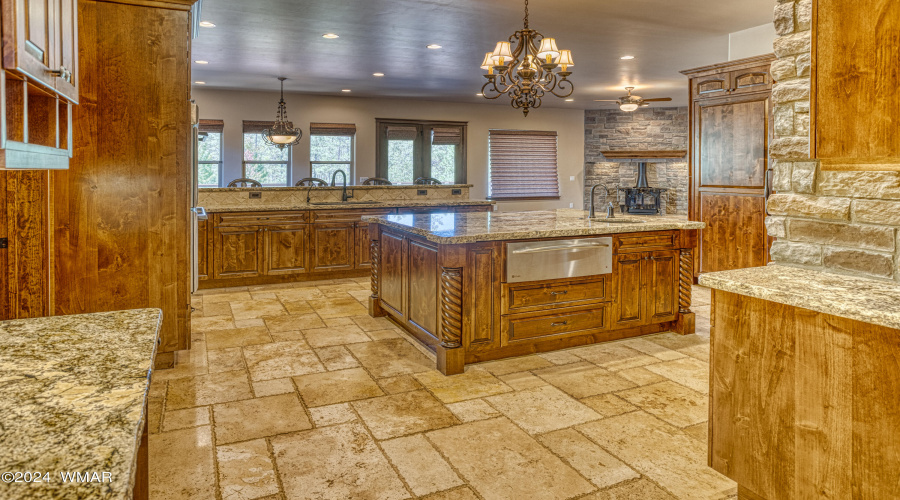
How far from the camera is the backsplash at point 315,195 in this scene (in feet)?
20.5

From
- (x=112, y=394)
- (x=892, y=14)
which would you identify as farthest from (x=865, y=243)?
(x=112, y=394)

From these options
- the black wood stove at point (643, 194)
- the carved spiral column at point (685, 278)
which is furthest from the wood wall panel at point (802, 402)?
the black wood stove at point (643, 194)

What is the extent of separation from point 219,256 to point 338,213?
131 centimetres

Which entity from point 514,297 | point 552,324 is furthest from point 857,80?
point 552,324

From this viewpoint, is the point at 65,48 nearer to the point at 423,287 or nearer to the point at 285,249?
the point at 423,287


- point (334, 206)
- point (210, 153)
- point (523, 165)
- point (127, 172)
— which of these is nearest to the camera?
point (127, 172)

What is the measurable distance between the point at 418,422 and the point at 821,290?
1740mm

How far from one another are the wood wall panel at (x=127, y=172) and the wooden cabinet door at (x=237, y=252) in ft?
8.49

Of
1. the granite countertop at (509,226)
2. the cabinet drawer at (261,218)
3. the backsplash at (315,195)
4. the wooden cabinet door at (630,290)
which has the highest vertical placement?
the backsplash at (315,195)

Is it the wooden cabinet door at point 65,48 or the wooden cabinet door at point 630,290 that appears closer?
the wooden cabinet door at point 65,48

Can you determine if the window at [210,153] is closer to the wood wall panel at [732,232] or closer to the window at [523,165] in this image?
the window at [523,165]

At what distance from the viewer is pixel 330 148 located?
10211 mm

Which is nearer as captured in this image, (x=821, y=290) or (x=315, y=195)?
(x=821, y=290)

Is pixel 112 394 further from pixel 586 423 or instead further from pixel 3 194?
pixel 3 194
